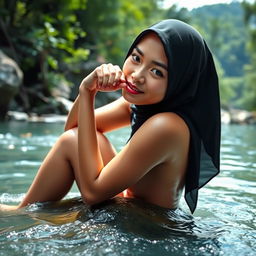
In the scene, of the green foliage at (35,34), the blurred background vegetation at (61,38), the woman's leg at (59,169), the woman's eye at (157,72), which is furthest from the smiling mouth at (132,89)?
the green foliage at (35,34)

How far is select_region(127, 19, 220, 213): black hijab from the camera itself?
6.39ft

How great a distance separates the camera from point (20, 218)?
217cm

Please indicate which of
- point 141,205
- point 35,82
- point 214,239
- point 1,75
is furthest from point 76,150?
point 35,82

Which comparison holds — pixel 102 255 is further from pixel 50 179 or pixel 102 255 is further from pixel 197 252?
pixel 50 179

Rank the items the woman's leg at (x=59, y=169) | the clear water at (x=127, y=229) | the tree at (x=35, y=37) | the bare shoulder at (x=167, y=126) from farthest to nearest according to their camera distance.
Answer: the tree at (x=35, y=37), the woman's leg at (x=59, y=169), the bare shoulder at (x=167, y=126), the clear water at (x=127, y=229)

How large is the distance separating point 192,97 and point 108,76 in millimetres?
393

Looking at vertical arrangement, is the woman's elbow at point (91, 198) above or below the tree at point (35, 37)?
above

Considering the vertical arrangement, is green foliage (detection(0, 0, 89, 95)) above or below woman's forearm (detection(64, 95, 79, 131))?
below

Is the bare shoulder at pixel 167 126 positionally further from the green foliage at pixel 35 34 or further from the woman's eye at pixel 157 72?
the green foliage at pixel 35 34

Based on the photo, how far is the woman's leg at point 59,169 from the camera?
2.28 metres

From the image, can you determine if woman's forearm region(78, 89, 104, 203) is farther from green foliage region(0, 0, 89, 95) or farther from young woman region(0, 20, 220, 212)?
green foliage region(0, 0, 89, 95)

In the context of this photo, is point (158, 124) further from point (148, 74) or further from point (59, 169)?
point (59, 169)

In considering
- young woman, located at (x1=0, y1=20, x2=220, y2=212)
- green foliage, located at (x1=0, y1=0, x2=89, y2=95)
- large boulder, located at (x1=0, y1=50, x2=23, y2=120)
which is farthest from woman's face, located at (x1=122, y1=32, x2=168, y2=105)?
green foliage, located at (x1=0, y1=0, x2=89, y2=95)

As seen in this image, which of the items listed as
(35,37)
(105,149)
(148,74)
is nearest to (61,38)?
(35,37)
